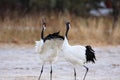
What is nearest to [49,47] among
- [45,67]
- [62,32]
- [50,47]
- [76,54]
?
[50,47]

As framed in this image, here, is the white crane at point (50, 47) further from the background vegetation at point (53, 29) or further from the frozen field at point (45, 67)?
the background vegetation at point (53, 29)

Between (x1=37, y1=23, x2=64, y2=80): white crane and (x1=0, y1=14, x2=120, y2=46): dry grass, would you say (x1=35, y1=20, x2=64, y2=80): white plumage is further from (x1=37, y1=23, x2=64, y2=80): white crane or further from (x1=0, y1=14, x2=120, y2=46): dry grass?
(x1=0, y1=14, x2=120, y2=46): dry grass

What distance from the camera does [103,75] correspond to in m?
16.6

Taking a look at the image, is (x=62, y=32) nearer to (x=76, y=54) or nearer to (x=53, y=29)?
(x=53, y=29)

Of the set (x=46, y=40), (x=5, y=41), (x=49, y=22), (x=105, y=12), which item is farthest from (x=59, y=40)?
(x=105, y=12)

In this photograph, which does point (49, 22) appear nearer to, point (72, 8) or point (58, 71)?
point (72, 8)

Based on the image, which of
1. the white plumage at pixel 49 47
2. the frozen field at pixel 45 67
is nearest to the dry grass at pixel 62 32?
the frozen field at pixel 45 67

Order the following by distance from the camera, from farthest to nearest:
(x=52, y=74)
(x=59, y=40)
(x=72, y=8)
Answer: (x=72, y=8) → (x=52, y=74) → (x=59, y=40)

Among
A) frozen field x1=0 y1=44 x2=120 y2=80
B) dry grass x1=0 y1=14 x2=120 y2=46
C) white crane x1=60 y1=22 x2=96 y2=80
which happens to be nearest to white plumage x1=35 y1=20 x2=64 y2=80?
white crane x1=60 y1=22 x2=96 y2=80

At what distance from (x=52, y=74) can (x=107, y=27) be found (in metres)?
13.7

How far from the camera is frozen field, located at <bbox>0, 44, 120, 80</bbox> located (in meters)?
16.1

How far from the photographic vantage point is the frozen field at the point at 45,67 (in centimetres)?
1614

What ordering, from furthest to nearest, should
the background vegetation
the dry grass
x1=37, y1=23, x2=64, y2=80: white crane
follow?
the background vegetation, the dry grass, x1=37, y1=23, x2=64, y2=80: white crane

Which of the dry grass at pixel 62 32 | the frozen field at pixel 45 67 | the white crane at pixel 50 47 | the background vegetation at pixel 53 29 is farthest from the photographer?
the background vegetation at pixel 53 29
